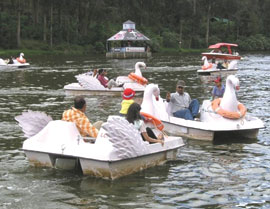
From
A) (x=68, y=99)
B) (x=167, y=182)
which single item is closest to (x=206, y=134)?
(x=167, y=182)

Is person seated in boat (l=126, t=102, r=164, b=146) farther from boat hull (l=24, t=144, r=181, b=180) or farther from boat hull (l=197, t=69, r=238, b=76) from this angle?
boat hull (l=197, t=69, r=238, b=76)

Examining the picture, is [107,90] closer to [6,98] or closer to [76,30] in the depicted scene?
[6,98]

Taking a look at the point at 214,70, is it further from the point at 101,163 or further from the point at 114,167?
the point at 101,163

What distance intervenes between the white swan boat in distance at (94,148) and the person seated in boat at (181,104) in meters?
3.54

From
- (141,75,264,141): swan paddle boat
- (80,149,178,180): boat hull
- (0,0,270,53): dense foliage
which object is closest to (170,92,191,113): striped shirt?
(141,75,264,141): swan paddle boat

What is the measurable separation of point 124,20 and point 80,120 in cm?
9546

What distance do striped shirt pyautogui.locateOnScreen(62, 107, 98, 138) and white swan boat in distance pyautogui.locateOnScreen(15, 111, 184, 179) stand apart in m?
0.22

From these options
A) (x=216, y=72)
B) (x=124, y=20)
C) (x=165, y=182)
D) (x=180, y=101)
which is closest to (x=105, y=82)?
(x=180, y=101)

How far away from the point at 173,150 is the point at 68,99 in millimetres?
12859

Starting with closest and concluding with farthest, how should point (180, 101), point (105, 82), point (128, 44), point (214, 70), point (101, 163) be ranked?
point (101, 163) → point (180, 101) → point (105, 82) → point (214, 70) → point (128, 44)

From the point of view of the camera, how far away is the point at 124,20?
4131 inches

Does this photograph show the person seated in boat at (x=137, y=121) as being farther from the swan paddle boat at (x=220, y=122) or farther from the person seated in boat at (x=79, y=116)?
the swan paddle boat at (x=220, y=122)

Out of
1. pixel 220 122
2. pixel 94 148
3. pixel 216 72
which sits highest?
pixel 94 148

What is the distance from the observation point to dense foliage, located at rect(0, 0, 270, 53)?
260 ft
